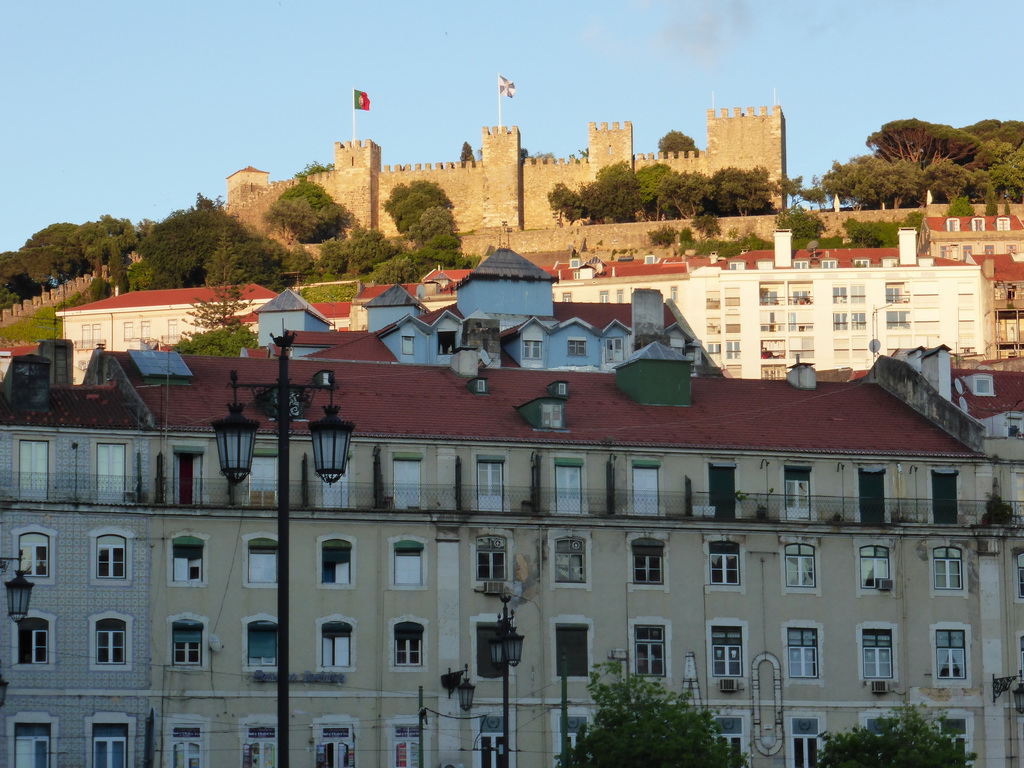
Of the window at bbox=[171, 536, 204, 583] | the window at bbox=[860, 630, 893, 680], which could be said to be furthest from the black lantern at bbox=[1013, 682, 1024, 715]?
the window at bbox=[171, 536, 204, 583]

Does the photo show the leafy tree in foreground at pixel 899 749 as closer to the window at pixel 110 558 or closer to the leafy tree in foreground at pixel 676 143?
the window at pixel 110 558

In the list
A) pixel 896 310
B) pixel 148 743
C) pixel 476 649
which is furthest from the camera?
pixel 896 310

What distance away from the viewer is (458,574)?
4738 centimetres

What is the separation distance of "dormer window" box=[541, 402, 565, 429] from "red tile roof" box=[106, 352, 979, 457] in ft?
0.88

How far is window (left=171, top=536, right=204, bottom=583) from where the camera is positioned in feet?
150

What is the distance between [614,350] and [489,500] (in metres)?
25.5

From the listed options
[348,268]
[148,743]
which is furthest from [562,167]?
[148,743]

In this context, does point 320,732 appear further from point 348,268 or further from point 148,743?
point 348,268

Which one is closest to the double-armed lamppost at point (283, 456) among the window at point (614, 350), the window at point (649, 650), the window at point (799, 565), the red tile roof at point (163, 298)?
the window at point (649, 650)

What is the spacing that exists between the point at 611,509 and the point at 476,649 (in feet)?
17.0

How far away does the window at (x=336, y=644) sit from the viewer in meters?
46.0

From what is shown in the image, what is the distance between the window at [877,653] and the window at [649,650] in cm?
537

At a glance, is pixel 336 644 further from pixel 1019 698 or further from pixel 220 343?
pixel 220 343

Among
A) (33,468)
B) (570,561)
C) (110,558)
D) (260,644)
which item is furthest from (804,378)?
(33,468)
